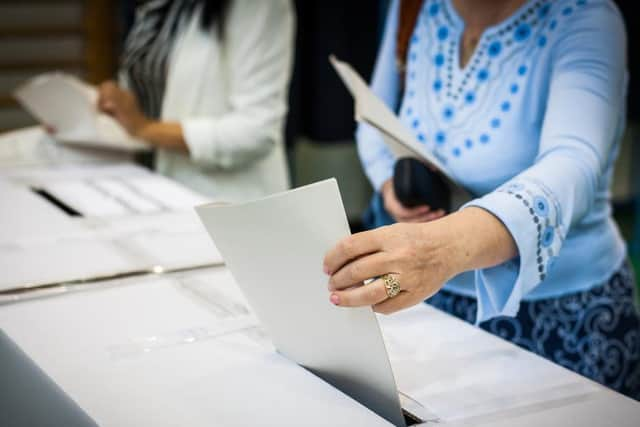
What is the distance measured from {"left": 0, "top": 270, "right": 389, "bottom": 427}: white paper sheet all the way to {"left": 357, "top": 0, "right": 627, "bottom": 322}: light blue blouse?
283 mm

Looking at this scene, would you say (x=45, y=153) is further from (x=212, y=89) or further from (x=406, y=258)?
(x=406, y=258)

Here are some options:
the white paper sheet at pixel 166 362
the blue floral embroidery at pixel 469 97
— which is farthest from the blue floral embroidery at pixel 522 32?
the white paper sheet at pixel 166 362

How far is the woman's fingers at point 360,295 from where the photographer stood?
0.87 metres

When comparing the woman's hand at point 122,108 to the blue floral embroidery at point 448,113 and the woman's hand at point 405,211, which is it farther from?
the blue floral embroidery at point 448,113

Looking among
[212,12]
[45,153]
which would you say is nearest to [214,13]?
[212,12]

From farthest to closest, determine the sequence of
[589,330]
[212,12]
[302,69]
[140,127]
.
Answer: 1. [302,69]
2. [140,127]
3. [212,12]
4. [589,330]

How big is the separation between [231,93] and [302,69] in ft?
5.74

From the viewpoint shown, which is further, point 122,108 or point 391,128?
point 122,108

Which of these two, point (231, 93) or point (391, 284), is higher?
point (391, 284)

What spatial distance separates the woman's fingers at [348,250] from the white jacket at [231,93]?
135 cm

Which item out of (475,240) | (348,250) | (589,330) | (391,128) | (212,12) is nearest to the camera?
(348,250)

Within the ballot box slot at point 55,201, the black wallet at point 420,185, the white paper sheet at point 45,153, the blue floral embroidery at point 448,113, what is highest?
the blue floral embroidery at point 448,113

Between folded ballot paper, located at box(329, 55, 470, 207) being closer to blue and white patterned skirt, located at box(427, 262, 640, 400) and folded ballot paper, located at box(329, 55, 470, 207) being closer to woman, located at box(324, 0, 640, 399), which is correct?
woman, located at box(324, 0, 640, 399)

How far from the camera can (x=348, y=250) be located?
861mm
